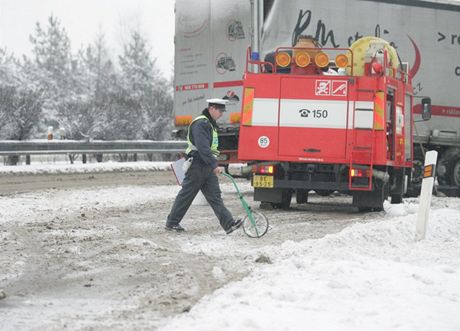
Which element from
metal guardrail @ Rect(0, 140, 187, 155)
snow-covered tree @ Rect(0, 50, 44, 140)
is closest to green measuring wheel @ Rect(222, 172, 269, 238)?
metal guardrail @ Rect(0, 140, 187, 155)

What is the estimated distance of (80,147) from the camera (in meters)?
28.8

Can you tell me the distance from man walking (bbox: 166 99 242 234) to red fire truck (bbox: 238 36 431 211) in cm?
317

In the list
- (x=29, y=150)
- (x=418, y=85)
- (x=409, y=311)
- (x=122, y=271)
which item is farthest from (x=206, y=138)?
(x=29, y=150)

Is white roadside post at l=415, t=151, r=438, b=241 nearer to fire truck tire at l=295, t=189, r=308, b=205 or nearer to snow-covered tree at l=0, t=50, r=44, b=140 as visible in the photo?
fire truck tire at l=295, t=189, r=308, b=205

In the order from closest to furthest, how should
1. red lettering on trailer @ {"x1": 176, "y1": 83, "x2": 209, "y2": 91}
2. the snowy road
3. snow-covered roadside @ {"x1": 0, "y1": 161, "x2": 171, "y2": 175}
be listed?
the snowy road → red lettering on trailer @ {"x1": 176, "y1": 83, "x2": 209, "y2": 91} → snow-covered roadside @ {"x1": 0, "y1": 161, "x2": 171, "y2": 175}

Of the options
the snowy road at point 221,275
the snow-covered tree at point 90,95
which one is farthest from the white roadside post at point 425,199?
the snow-covered tree at point 90,95

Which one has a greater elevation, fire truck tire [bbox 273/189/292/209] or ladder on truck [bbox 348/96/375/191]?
ladder on truck [bbox 348/96/375/191]

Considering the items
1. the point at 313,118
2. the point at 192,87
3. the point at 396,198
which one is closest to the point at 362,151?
the point at 313,118

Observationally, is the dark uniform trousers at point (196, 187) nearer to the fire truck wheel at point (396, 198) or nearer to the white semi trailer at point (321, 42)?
the fire truck wheel at point (396, 198)

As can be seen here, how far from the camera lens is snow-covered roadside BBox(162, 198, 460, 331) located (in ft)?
19.8

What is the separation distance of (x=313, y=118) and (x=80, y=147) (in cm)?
1552

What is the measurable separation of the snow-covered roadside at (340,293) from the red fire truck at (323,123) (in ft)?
15.3

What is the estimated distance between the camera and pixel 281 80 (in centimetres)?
1473

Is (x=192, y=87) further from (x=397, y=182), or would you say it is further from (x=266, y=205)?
(x=397, y=182)
